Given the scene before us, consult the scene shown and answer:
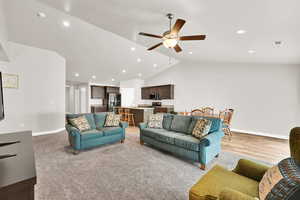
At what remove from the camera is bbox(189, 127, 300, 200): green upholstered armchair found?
1.12m

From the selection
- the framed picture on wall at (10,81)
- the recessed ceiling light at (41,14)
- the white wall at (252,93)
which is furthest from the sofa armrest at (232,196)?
the framed picture on wall at (10,81)

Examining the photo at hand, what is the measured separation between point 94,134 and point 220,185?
2968 mm

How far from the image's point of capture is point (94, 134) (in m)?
3.46

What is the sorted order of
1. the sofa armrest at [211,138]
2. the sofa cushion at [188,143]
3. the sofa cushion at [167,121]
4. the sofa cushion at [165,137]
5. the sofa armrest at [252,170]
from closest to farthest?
the sofa armrest at [252,170] → the sofa armrest at [211,138] → the sofa cushion at [188,143] → the sofa cushion at [165,137] → the sofa cushion at [167,121]

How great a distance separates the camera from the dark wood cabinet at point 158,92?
27.3 ft

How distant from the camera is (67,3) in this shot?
2486 mm

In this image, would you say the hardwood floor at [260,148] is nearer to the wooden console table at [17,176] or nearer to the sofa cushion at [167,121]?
the sofa cushion at [167,121]

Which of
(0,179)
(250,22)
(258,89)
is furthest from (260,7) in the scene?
(258,89)

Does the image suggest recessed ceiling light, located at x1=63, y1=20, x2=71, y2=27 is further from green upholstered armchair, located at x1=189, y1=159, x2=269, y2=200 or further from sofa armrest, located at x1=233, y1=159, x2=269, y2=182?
sofa armrest, located at x1=233, y1=159, x2=269, y2=182

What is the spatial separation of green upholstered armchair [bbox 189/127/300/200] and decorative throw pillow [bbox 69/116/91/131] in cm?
315

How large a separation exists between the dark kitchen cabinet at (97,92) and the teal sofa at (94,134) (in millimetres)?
6310

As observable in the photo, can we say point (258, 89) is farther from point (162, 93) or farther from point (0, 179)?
point (0, 179)

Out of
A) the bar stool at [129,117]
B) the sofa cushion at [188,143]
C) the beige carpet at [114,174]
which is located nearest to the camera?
the beige carpet at [114,174]

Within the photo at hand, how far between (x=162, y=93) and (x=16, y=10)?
7079mm
